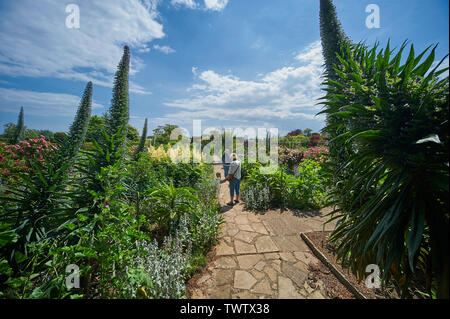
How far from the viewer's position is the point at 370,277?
5.82 ft

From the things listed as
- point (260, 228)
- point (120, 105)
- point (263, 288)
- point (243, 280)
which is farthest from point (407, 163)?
point (120, 105)

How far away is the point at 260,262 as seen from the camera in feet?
8.57

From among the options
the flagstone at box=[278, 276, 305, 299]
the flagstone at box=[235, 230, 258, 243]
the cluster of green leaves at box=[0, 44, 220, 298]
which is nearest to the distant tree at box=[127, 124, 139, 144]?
the cluster of green leaves at box=[0, 44, 220, 298]

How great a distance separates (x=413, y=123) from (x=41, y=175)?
3945 mm

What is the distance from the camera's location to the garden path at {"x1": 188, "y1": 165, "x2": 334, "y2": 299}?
6.80ft

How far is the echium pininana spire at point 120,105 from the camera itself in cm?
249

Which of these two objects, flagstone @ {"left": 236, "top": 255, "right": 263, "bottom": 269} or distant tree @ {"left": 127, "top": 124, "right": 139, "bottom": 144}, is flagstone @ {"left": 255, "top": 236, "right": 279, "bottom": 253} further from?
distant tree @ {"left": 127, "top": 124, "right": 139, "bottom": 144}

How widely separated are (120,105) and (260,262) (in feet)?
11.6

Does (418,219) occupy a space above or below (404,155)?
below

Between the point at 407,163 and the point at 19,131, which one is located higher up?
the point at 19,131

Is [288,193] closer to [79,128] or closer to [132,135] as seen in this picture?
[79,128]

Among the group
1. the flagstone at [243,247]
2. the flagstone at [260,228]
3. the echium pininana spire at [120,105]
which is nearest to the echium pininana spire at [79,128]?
the echium pininana spire at [120,105]
